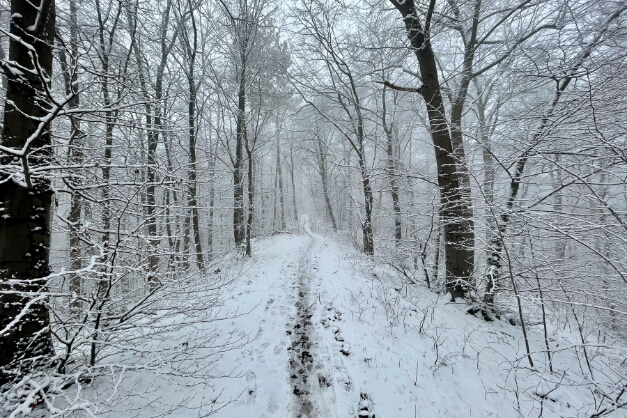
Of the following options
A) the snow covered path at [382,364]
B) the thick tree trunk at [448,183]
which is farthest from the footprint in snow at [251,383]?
the thick tree trunk at [448,183]

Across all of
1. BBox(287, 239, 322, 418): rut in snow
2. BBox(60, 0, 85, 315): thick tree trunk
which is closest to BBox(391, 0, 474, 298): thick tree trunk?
BBox(287, 239, 322, 418): rut in snow

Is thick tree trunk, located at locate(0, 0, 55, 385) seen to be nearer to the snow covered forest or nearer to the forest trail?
the snow covered forest

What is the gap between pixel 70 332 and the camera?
8.27 feet

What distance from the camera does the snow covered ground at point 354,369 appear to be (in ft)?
9.12

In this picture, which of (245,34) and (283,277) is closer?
(283,277)

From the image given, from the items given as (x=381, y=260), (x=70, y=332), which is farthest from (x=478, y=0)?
(x=70, y=332)

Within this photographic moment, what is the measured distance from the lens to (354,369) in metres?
3.39

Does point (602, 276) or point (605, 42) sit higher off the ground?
point (605, 42)

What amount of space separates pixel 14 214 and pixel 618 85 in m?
7.22

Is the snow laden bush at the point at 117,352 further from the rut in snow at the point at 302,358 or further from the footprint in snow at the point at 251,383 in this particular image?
the rut in snow at the point at 302,358

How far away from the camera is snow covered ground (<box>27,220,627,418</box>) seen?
9.12ft

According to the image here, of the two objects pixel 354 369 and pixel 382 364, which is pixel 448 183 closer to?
pixel 382 364

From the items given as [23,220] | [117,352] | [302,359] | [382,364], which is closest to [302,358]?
[302,359]

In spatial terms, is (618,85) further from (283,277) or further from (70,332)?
(283,277)
